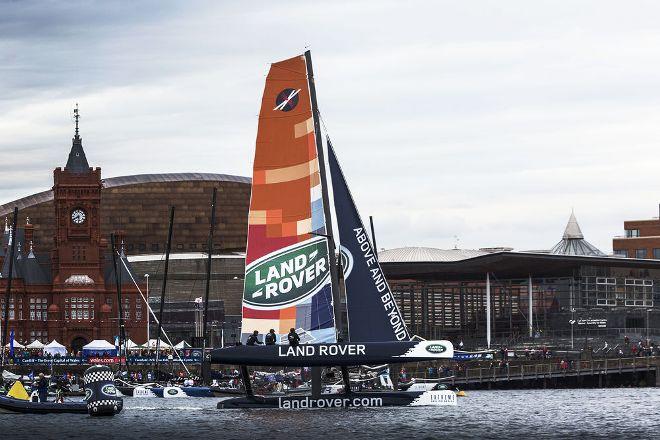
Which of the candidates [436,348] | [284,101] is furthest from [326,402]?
[284,101]

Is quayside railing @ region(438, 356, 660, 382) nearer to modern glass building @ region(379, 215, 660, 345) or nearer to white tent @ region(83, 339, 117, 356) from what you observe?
modern glass building @ region(379, 215, 660, 345)

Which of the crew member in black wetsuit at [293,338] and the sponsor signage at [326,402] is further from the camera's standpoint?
the sponsor signage at [326,402]

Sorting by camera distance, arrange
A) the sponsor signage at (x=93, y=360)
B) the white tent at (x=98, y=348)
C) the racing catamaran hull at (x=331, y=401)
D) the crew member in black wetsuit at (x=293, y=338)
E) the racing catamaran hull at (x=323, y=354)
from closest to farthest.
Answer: the racing catamaran hull at (x=323, y=354), the crew member in black wetsuit at (x=293, y=338), the racing catamaran hull at (x=331, y=401), the sponsor signage at (x=93, y=360), the white tent at (x=98, y=348)

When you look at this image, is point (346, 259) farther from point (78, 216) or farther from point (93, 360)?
point (78, 216)

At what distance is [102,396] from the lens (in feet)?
255

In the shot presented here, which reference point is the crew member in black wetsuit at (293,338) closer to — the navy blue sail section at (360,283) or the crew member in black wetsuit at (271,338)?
the crew member in black wetsuit at (271,338)

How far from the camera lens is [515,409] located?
91.0 metres

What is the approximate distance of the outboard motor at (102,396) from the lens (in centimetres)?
7694

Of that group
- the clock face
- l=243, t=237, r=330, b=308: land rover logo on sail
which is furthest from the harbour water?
the clock face

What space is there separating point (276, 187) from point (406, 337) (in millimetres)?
8895

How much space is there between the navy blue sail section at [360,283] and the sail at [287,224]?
118cm

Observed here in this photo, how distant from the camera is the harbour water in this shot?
226 feet

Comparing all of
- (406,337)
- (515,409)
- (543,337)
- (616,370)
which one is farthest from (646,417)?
(543,337)

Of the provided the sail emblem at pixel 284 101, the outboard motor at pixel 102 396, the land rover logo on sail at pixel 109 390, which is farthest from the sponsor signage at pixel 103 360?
the sail emblem at pixel 284 101
